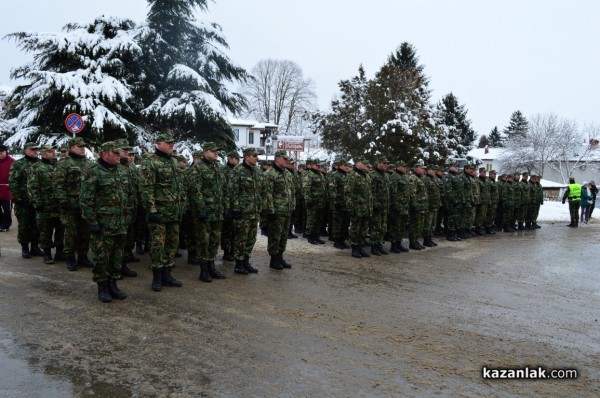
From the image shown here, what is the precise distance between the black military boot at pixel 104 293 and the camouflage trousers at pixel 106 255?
0.26 feet

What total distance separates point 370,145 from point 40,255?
17.4m

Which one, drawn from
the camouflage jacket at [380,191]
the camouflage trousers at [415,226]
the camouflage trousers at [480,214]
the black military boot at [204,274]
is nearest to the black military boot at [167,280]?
the black military boot at [204,274]

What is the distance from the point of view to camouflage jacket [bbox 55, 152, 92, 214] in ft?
24.5

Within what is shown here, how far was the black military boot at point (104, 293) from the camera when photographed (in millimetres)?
5855

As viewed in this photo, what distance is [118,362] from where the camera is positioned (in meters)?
4.13

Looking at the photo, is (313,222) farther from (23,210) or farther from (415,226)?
(23,210)

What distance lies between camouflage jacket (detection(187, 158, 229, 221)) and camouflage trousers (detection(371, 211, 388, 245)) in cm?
406

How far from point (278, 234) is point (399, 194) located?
3885mm

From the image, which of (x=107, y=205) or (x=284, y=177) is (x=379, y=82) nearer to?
(x=284, y=177)

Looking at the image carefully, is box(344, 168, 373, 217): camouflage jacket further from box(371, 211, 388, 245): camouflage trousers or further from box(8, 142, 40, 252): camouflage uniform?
box(8, 142, 40, 252): camouflage uniform

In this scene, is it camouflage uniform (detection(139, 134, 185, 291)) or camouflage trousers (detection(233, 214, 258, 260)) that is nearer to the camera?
camouflage uniform (detection(139, 134, 185, 291))

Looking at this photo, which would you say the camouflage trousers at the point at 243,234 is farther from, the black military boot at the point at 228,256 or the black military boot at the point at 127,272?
the black military boot at the point at 127,272

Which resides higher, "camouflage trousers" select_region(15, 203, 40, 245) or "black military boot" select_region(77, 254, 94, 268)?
"camouflage trousers" select_region(15, 203, 40, 245)

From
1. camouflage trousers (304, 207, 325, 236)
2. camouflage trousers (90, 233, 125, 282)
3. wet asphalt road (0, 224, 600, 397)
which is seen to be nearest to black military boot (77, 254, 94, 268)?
wet asphalt road (0, 224, 600, 397)
